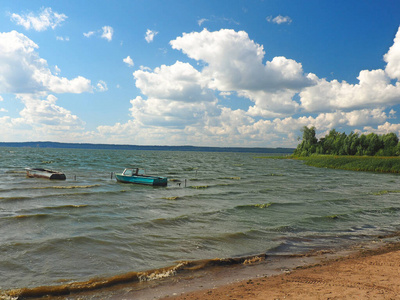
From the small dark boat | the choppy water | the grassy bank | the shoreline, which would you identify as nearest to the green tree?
the grassy bank

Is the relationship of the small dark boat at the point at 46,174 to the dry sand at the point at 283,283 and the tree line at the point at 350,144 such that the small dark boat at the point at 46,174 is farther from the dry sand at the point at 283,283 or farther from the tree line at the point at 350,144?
the tree line at the point at 350,144

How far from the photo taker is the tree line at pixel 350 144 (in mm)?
118312

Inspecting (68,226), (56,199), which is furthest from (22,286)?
(56,199)

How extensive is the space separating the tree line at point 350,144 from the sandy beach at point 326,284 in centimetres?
12362

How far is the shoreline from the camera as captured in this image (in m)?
8.62

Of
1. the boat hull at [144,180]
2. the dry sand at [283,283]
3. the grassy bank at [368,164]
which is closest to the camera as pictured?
the dry sand at [283,283]

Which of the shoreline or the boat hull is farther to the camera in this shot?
the boat hull

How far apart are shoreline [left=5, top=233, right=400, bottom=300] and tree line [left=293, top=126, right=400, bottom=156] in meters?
123

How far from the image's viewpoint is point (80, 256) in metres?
12.8

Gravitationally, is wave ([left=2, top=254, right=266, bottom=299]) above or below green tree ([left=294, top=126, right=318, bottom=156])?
below

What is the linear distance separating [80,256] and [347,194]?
104 ft

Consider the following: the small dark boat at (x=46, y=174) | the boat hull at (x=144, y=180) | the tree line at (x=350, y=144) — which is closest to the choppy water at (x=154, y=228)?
the boat hull at (x=144, y=180)

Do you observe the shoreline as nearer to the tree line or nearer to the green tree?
the tree line

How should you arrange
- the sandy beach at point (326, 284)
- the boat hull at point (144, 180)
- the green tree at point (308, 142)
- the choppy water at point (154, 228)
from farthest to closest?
the green tree at point (308, 142) → the boat hull at point (144, 180) → the choppy water at point (154, 228) → the sandy beach at point (326, 284)
